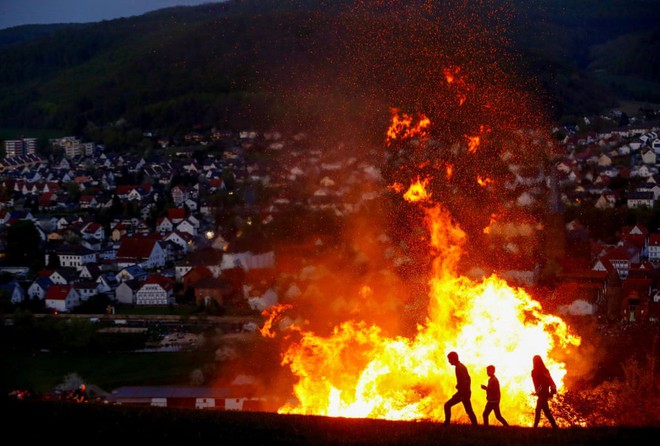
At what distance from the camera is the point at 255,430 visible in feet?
21.2

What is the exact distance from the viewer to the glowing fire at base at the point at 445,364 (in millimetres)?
7970

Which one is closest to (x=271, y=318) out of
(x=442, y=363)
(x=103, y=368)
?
(x=103, y=368)

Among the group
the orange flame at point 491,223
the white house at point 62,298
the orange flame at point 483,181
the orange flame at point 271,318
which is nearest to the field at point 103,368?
the orange flame at point 271,318

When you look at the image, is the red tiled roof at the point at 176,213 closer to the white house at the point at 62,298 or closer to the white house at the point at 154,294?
the white house at the point at 62,298

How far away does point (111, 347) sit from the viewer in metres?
18.6

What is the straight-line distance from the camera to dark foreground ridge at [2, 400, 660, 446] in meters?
6.11

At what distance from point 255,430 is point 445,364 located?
8.61 ft

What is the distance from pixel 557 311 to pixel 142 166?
106ft

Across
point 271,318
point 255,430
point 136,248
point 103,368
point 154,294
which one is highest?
point 136,248

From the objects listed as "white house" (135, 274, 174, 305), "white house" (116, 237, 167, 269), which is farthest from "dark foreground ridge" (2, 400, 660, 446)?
"white house" (116, 237, 167, 269)

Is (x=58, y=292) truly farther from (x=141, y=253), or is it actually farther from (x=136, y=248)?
(x=136, y=248)

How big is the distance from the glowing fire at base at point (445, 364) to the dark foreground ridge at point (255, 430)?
120cm

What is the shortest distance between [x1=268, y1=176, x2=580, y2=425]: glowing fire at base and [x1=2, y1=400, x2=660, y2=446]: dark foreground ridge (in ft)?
3.95

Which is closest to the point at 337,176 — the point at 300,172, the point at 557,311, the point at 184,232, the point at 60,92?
the point at 300,172
